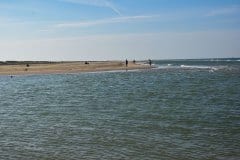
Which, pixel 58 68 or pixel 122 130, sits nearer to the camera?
pixel 122 130

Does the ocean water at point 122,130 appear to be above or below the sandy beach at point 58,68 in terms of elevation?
below

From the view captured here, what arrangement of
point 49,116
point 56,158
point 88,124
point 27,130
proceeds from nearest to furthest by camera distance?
point 56,158 → point 27,130 → point 88,124 → point 49,116

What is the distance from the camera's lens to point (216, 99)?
113ft

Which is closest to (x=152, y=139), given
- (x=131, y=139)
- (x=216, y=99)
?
(x=131, y=139)

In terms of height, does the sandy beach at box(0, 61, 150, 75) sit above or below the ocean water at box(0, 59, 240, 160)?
above

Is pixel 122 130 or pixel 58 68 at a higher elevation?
pixel 58 68

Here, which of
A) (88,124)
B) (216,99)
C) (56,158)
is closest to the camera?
(56,158)

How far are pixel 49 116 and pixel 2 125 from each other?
367 centimetres

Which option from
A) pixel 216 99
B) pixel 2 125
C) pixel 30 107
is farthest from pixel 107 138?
pixel 216 99

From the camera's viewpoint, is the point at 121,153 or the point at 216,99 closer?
the point at 121,153

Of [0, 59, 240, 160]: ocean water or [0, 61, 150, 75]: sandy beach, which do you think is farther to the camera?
[0, 61, 150, 75]: sandy beach

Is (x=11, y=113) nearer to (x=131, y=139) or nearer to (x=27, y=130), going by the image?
(x=27, y=130)

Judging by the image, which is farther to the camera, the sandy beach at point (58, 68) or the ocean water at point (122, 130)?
the sandy beach at point (58, 68)

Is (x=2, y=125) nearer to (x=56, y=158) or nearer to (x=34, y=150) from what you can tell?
(x=34, y=150)
